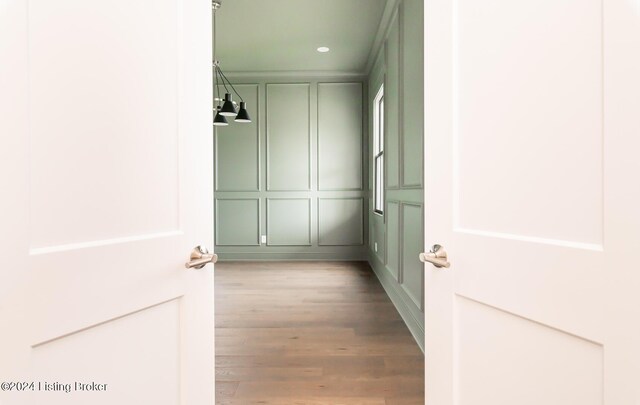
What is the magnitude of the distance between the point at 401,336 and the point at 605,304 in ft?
7.44

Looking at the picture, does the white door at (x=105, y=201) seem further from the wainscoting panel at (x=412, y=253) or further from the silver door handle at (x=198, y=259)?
the wainscoting panel at (x=412, y=253)

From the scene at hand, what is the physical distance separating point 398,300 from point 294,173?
10.2ft

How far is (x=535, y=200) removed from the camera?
812mm

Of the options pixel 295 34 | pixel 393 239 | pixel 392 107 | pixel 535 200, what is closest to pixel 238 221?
pixel 295 34

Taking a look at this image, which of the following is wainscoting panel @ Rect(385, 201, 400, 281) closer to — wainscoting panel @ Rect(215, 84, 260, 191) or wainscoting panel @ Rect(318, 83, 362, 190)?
wainscoting panel @ Rect(318, 83, 362, 190)

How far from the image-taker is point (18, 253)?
642mm

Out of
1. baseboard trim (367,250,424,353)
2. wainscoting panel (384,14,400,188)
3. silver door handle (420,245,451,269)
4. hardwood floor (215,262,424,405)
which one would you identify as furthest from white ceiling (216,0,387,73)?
silver door handle (420,245,451,269)

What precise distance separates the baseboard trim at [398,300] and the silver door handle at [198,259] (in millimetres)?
1945

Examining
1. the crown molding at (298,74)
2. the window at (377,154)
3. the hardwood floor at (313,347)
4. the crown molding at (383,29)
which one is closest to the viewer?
the hardwood floor at (313,347)

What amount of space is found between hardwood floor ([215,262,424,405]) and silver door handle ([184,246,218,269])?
1185 mm

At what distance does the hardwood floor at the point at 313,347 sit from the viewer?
2.01m

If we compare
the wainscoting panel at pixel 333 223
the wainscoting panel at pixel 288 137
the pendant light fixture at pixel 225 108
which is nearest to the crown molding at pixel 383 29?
the wainscoting panel at pixel 288 137

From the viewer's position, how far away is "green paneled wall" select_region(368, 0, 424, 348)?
2732mm

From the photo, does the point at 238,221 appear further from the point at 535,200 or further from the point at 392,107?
the point at 535,200
